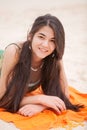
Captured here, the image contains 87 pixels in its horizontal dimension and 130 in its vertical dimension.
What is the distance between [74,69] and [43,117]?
1.02ft

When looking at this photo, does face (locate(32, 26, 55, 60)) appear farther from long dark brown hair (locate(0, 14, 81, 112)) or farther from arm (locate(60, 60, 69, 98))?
arm (locate(60, 60, 69, 98))

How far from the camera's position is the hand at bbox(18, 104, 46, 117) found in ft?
3.81

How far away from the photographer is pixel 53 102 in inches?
48.1

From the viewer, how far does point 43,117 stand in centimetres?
116

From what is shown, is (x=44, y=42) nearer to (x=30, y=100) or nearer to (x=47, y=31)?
(x=47, y=31)

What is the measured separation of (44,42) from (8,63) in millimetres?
163

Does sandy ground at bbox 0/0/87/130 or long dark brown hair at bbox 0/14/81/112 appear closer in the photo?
long dark brown hair at bbox 0/14/81/112

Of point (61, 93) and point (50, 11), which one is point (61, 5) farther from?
point (61, 93)

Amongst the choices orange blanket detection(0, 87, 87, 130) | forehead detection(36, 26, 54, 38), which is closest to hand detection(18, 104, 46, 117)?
orange blanket detection(0, 87, 87, 130)

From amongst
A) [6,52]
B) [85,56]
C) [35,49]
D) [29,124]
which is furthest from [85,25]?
[29,124]

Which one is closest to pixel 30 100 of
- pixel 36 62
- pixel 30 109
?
pixel 30 109

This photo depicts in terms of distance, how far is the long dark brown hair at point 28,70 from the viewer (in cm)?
117

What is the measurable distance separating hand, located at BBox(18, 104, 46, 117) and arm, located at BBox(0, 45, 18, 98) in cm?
11

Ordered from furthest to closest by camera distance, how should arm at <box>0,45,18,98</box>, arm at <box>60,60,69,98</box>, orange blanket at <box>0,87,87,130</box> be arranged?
arm at <box>60,60,69,98</box>, arm at <box>0,45,18,98</box>, orange blanket at <box>0,87,87,130</box>
